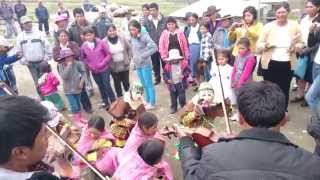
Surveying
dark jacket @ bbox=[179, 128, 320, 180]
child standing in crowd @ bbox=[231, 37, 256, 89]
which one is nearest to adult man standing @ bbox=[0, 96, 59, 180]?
dark jacket @ bbox=[179, 128, 320, 180]

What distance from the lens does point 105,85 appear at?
7047 millimetres

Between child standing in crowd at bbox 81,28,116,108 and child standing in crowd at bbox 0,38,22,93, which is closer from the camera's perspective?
child standing in crowd at bbox 81,28,116,108

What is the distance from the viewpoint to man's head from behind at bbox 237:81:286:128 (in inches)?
87.8

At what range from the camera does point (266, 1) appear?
11.9m

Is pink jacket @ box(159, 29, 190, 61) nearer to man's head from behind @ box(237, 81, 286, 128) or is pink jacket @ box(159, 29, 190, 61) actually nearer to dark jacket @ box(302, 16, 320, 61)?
dark jacket @ box(302, 16, 320, 61)

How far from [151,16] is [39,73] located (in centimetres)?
216

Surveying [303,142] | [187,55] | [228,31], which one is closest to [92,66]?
[187,55]

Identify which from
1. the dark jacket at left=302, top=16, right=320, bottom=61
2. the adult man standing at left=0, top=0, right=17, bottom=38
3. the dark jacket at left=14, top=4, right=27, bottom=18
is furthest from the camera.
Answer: the dark jacket at left=14, top=4, right=27, bottom=18

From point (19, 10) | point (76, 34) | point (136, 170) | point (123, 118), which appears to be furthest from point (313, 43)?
point (19, 10)

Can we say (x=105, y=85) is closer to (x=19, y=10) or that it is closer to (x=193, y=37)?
(x=193, y=37)

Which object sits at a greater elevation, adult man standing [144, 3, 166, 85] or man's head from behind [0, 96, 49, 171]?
man's head from behind [0, 96, 49, 171]

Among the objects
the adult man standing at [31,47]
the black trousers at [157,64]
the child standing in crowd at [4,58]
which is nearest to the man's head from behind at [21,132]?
the child standing in crowd at [4,58]

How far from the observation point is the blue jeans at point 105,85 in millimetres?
6961

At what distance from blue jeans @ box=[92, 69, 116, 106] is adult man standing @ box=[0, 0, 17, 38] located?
29.3ft
